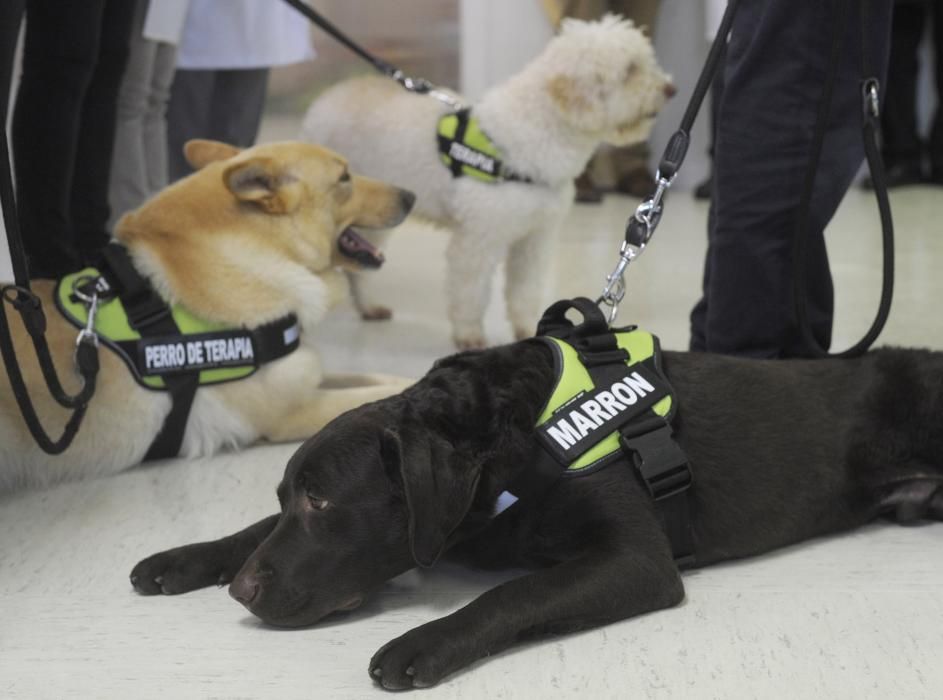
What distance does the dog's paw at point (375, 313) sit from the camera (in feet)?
Result: 13.7

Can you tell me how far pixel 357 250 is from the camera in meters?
3.02

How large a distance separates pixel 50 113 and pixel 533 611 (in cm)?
202

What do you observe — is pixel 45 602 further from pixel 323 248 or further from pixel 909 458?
pixel 909 458

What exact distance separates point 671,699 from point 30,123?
2.25 meters

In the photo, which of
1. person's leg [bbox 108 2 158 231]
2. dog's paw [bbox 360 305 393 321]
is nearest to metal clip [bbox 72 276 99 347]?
person's leg [bbox 108 2 158 231]

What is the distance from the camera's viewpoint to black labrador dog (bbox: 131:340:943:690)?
5.47 ft

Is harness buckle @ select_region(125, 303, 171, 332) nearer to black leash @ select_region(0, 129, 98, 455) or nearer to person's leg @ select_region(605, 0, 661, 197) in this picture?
black leash @ select_region(0, 129, 98, 455)

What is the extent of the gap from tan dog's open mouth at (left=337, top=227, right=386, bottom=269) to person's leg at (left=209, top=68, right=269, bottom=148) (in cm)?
186

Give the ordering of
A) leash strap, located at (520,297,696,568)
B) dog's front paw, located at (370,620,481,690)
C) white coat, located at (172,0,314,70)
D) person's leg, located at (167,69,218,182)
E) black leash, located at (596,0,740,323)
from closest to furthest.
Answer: dog's front paw, located at (370,620,481,690)
leash strap, located at (520,297,696,568)
black leash, located at (596,0,740,323)
white coat, located at (172,0,314,70)
person's leg, located at (167,69,218,182)

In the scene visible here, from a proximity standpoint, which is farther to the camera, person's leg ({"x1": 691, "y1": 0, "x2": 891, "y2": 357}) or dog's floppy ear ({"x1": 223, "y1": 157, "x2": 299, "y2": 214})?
dog's floppy ear ({"x1": 223, "y1": 157, "x2": 299, "y2": 214})

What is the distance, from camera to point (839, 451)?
202 centimetres

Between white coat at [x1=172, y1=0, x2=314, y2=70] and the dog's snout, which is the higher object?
the dog's snout

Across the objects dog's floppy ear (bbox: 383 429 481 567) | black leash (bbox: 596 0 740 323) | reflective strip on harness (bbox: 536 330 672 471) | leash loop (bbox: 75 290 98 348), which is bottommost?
leash loop (bbox: 75 290 98 348)

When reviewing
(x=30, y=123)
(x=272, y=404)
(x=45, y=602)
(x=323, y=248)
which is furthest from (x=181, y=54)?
(x=45, y=602)
